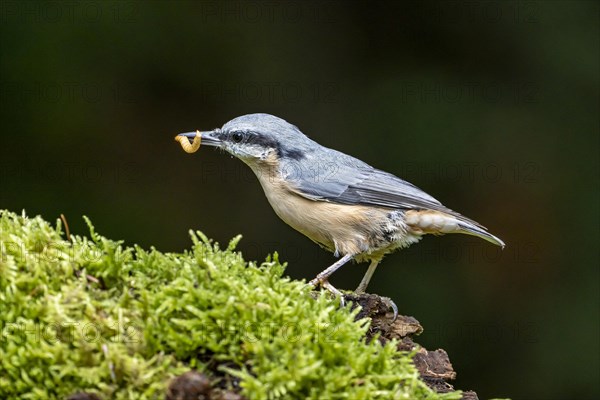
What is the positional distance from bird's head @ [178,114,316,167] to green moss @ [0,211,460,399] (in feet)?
5.68

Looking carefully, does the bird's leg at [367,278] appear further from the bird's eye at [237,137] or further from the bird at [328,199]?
the bird's eye at [237,137]

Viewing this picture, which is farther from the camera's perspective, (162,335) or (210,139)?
(210,139)

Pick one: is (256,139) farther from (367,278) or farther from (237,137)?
(367,278)

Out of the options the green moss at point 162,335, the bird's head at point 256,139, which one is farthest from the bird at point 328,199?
the green moss at point 162,335

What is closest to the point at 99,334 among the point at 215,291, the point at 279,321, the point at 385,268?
the point at 215,291

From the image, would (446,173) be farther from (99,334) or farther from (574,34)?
(99,334)

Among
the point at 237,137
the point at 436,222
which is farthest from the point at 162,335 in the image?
the point at 436,222

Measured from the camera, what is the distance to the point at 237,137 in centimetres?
424

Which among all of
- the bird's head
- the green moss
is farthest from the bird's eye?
the green moss

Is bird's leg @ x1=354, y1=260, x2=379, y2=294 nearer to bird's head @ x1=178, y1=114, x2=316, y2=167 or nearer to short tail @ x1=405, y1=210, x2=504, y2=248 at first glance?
short tail @ x1=405, y1=210, x2=504, y2=248

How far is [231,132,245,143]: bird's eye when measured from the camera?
4.23 m

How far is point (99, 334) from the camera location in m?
2.34

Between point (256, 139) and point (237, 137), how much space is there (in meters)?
0.11

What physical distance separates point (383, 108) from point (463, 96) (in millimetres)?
725
